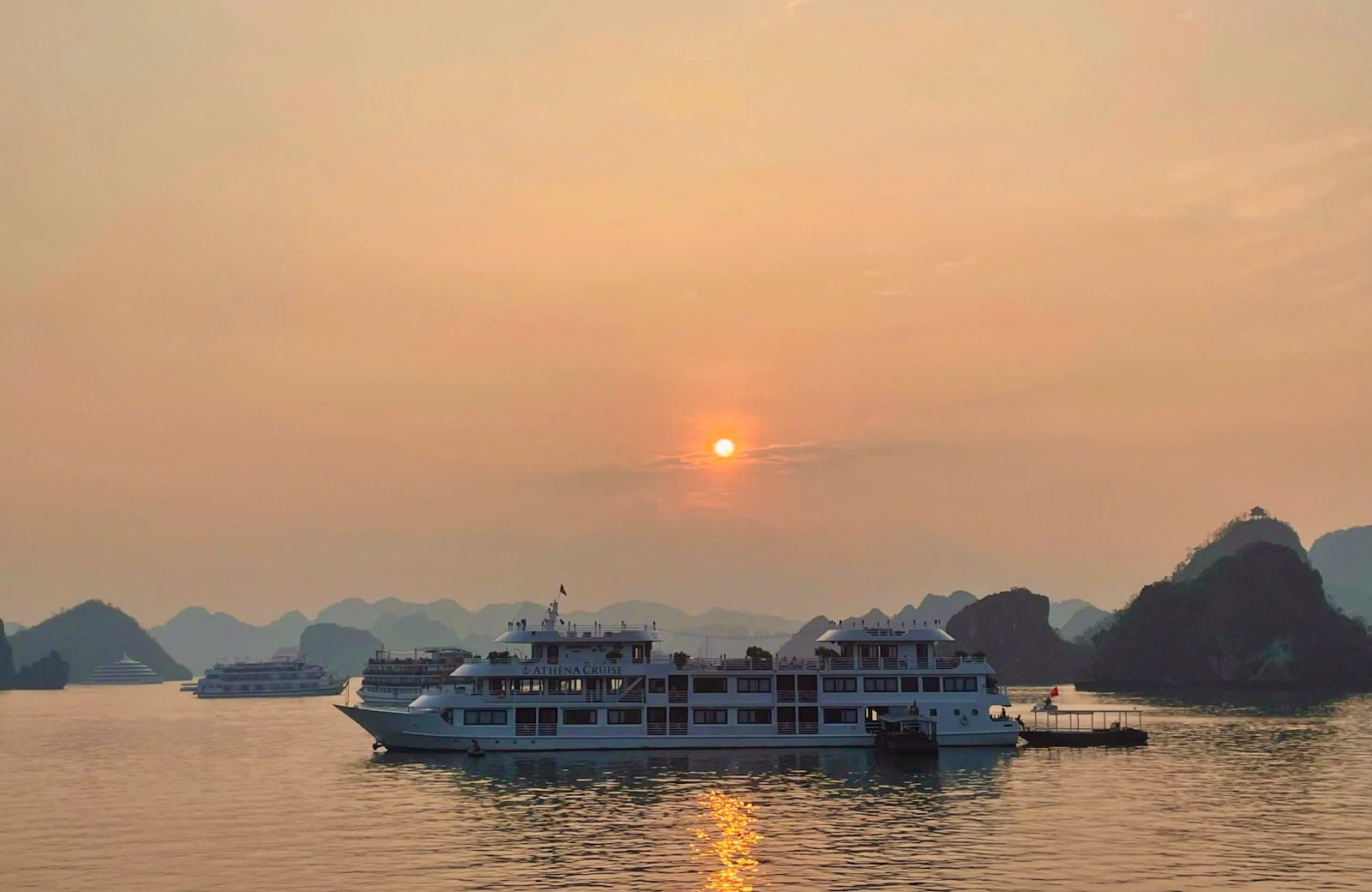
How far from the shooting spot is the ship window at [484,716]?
85188 millimetres

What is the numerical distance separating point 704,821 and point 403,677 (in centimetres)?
12895

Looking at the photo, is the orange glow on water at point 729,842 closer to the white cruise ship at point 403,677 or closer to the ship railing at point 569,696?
the ship railing at point 569,696

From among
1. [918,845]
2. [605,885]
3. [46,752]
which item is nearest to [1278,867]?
[918,845]

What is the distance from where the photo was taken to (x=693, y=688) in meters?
86.4

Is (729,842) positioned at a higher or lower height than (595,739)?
lower

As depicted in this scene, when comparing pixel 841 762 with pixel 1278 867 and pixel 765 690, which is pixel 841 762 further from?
pixel 1278 867

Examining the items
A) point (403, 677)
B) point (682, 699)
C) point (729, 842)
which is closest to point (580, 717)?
point (682, 699)

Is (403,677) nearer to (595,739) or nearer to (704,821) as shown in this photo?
(595,739)

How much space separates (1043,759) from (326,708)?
13680 cm

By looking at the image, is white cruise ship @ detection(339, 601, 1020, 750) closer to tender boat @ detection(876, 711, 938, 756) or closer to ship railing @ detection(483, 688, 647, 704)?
ship railing @ detection(483, 688, 647, 704)

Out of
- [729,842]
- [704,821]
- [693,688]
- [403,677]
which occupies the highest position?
[403,677]

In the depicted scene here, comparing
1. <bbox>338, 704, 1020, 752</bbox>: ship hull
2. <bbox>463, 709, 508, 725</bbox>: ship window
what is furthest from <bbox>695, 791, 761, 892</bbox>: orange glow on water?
<bbox>463, 709, 508, 725</bbox>: ship window

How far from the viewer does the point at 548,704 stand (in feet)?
280

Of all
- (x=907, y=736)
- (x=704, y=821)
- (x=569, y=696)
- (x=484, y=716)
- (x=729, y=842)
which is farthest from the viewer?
(x=569, y=696)
